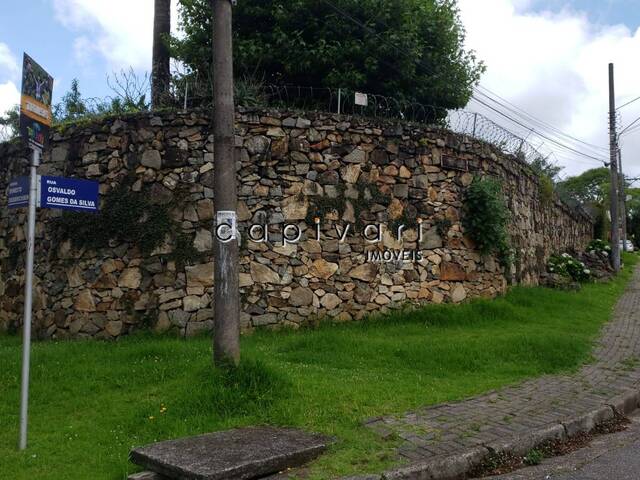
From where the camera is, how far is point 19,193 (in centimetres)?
503

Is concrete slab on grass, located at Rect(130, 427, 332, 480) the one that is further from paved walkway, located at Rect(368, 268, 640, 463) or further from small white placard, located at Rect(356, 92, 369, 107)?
small white placard, located at Rect(356, 92, 369, 107)

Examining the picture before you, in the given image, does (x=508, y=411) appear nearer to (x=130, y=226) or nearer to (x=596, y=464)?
(x=596, y=464)

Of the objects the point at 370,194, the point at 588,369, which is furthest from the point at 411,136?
the point at 588,369

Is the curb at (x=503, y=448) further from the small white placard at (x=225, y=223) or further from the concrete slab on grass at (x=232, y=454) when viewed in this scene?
the small white placard at (x=225, y=223)

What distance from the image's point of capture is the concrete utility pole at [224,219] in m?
5.67

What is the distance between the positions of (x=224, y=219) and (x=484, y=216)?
592 cm

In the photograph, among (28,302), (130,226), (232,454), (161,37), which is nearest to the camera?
(232,454)

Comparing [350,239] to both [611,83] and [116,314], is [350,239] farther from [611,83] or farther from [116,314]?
[611,83]

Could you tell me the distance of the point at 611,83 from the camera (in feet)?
67.8

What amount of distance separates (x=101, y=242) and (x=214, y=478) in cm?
586

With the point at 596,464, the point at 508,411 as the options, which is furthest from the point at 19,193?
the point at 596,464

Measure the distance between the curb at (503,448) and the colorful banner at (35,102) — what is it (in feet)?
12.3

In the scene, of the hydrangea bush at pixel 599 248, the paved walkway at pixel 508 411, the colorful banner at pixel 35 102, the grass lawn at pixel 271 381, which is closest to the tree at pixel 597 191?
the hydrangea bush at pixel 599 248

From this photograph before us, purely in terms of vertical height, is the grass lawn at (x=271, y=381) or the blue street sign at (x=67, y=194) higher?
the blue street sign at (x=67, y=194)
